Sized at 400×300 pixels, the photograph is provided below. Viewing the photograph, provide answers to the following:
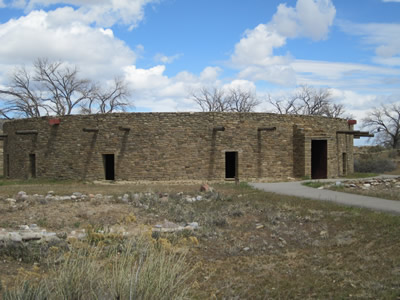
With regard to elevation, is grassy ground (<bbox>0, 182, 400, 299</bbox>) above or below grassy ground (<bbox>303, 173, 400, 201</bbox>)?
below

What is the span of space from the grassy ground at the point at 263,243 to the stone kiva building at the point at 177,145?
6115 millimetres

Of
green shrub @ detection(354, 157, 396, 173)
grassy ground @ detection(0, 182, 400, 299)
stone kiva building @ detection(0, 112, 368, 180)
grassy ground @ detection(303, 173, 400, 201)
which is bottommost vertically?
grassy ground @ detection(0, 182, 400, 299)

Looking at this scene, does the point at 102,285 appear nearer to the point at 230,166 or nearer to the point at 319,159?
the point at 319,159

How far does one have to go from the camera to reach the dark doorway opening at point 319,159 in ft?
62.5

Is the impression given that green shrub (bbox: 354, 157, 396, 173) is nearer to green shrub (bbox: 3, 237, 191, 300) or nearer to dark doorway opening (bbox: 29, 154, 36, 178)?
dark doorway opening (bbox: 29, 154, 36, 178)

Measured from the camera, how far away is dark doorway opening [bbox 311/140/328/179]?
19062 mm

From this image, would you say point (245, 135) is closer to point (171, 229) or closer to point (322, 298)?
point (171, 229)

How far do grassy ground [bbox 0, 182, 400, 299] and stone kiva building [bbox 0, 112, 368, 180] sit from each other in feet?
20.1

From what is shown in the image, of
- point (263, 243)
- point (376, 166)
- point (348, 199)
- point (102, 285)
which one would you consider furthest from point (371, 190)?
point (376, 166)

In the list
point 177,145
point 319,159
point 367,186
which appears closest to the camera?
point 367,186

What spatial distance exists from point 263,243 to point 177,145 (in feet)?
34.4

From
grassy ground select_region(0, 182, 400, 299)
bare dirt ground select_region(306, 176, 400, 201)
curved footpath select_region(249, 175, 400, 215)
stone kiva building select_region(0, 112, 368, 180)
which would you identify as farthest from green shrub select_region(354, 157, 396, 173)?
grassy ground select_region(0, 182, 400, 299)

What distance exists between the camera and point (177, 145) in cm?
1720

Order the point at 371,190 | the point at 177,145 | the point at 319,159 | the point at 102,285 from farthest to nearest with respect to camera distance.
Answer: the point at 319,159, the point at 177,145, the point at 371,190, the point at 102,285
